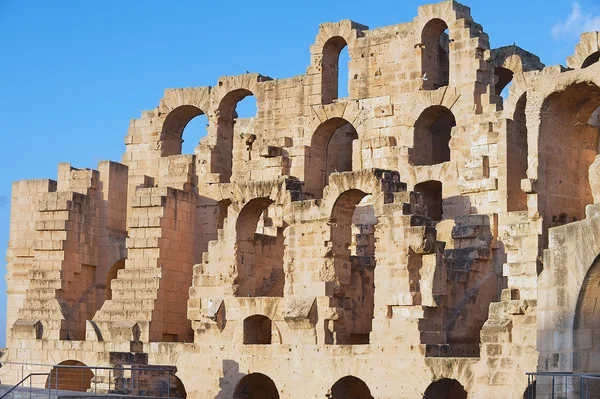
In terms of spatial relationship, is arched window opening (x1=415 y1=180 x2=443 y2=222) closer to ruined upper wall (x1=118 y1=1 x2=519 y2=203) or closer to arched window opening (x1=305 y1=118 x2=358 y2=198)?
ruined upper wall (x1=118 y1=1 x2=519 y2=203)

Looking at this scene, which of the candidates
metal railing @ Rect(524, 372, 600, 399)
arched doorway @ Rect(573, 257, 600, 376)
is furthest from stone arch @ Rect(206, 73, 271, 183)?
arched doorway @ Rect(573, 257, 600, 376)

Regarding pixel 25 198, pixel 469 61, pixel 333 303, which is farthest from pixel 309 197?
pixel 25 198

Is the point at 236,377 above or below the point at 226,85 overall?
below

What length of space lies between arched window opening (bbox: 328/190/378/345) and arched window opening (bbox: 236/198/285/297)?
243cm

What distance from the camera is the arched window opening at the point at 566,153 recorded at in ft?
94.9

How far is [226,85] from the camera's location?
40.5m

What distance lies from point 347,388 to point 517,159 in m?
7.50

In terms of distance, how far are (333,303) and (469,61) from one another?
843cm

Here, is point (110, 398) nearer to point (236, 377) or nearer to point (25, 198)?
point (236, 377)

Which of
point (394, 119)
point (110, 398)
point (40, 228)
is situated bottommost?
point (110, 398)

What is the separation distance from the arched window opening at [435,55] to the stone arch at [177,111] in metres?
7.24

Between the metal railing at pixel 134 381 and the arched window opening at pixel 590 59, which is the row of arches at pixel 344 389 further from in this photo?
the arched window opening at pixel 590 59

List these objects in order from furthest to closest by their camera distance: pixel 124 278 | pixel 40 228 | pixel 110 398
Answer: pixel 40 228 < pixel 124 278 < pixel 110 398

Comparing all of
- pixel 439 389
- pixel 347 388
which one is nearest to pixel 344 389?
pixel 347 388
